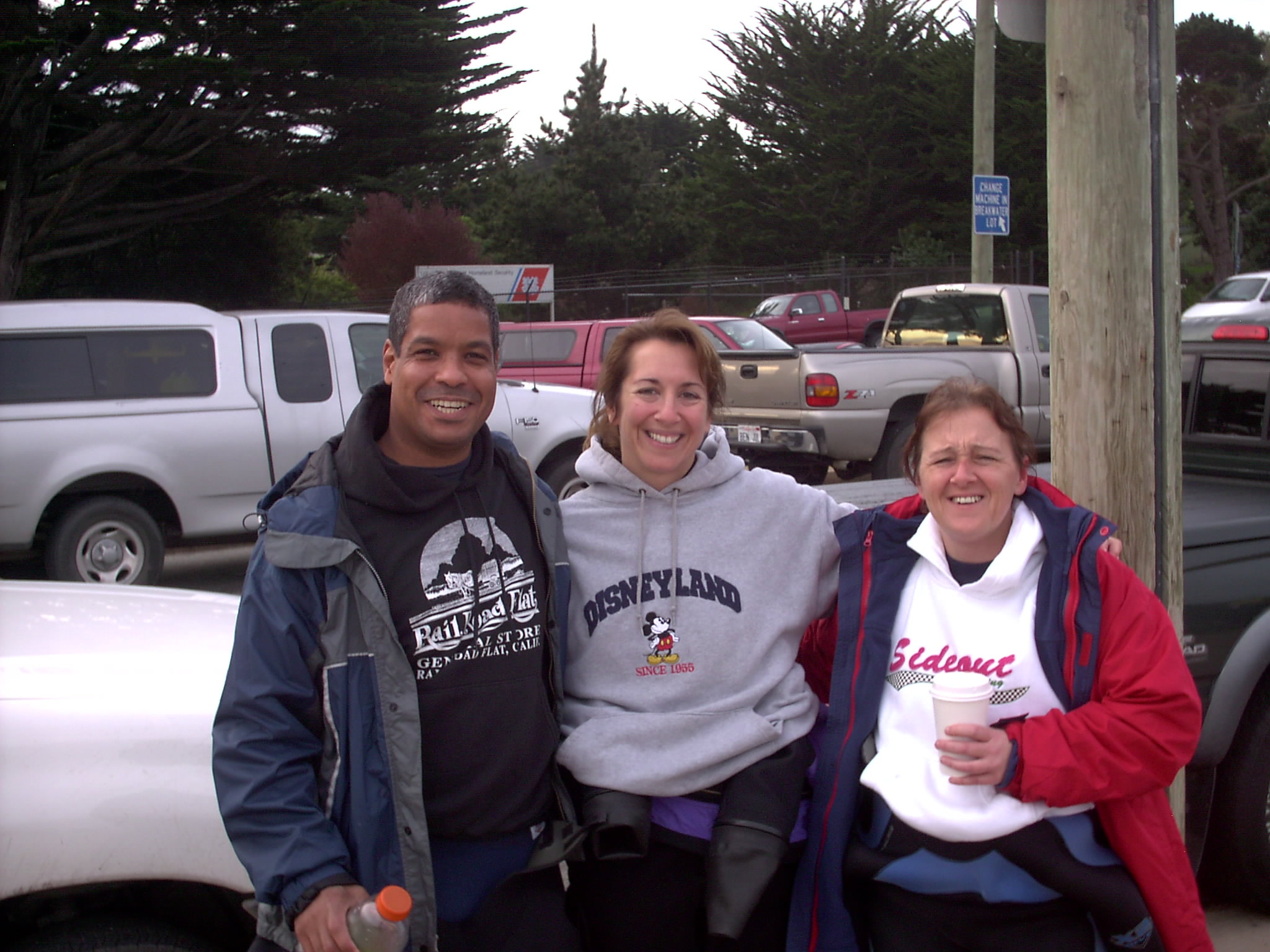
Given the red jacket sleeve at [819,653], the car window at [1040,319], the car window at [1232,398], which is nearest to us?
the red jacket sleeve at [819,653]

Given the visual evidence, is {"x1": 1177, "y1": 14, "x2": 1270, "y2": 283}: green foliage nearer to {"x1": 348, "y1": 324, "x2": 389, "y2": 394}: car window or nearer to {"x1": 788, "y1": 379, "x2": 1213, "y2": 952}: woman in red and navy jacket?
{"x1": 348, "y1": 324, "x2": 389, "y2": 394}: car window

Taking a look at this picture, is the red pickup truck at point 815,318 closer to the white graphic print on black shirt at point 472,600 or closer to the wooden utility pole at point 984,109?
the wooden utility pole at point 984,109

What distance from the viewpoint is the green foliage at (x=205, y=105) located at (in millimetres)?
15344

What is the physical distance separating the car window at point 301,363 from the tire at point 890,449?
4.83 meters

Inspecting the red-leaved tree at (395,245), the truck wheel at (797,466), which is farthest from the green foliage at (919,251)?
the truck wheel at (797,466)

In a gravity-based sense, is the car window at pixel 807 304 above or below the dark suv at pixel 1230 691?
above

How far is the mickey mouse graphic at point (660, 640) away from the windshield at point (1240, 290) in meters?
23.1

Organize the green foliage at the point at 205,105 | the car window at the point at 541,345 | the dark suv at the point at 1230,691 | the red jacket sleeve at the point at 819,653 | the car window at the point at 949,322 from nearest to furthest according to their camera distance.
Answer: the red jacket sleeve at the point at 819,653 < the dark suv at the point at 1230,691 < the car window at the point at 949,322 < the car window at the point at 541,345 < the green foliage at the point at 205,105

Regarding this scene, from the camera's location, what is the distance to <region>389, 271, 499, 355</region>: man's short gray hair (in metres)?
2.21

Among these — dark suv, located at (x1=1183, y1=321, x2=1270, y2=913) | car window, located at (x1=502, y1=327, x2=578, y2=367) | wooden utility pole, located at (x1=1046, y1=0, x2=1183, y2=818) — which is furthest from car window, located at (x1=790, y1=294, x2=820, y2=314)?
wooden utility pole, located at (x1=1046, y1=0, x2=1183, y2=818)

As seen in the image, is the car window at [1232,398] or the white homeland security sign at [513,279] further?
the white homeland security sign at [513,279]

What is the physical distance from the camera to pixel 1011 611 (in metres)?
2.24

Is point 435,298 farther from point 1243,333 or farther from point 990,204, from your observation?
point 990,204

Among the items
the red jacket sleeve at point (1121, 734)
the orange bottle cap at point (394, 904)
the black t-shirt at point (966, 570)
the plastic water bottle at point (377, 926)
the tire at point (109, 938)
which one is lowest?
the tire at point (109, 938)
